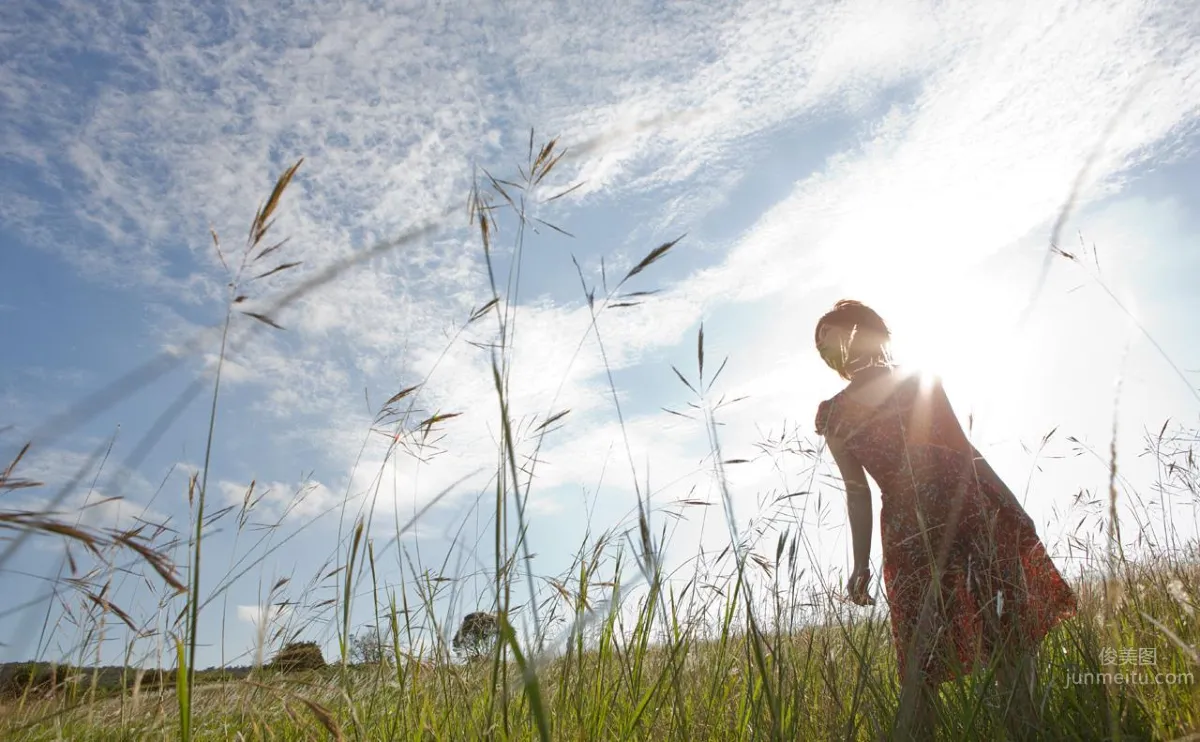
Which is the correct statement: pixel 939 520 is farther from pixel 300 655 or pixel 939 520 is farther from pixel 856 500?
pixel 300 655

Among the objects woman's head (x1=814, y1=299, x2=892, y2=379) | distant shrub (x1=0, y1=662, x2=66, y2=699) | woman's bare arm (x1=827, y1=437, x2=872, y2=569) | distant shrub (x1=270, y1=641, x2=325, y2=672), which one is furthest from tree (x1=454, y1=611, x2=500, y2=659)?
woman's head (x1=814, y1=299, x2=892, y2=379)

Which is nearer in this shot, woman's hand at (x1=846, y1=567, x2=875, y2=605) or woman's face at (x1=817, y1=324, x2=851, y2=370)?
woman's hand at (x1=846, y1=567, x2=875, y2=605)

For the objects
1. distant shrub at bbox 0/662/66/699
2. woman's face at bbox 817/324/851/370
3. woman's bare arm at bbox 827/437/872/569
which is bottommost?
distant shrub at bbox 0/662/66/699

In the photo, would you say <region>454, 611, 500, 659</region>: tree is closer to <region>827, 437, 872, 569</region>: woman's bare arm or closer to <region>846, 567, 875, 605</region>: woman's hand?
<region>846, 567, 875, 605</region>: woman's hand

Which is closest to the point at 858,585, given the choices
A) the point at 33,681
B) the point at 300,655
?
the point at 300,655

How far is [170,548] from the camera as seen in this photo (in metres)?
2.23

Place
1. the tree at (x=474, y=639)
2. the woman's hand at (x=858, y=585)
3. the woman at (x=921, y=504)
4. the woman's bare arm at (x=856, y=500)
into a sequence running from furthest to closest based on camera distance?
1. the woman's bare arm at (x=856, y=500)
2. the woman's hand at (x=858, y=585)
3. the woman at (x=921, y=504)
4. the tree at (x=474, y=639)

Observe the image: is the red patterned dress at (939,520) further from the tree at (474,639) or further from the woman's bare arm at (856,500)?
the tree at (474,639)

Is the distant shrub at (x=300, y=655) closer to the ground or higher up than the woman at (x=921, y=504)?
closer to the ground

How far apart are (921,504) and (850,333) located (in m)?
0.82

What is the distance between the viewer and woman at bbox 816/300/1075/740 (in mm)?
2688

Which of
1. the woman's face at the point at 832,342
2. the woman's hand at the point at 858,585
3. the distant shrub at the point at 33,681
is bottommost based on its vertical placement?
the distant shrub at the point at 33,681

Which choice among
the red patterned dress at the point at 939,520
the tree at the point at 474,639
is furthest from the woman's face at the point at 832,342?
the tree at the point at 474,639

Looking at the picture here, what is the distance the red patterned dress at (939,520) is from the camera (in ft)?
8.88
